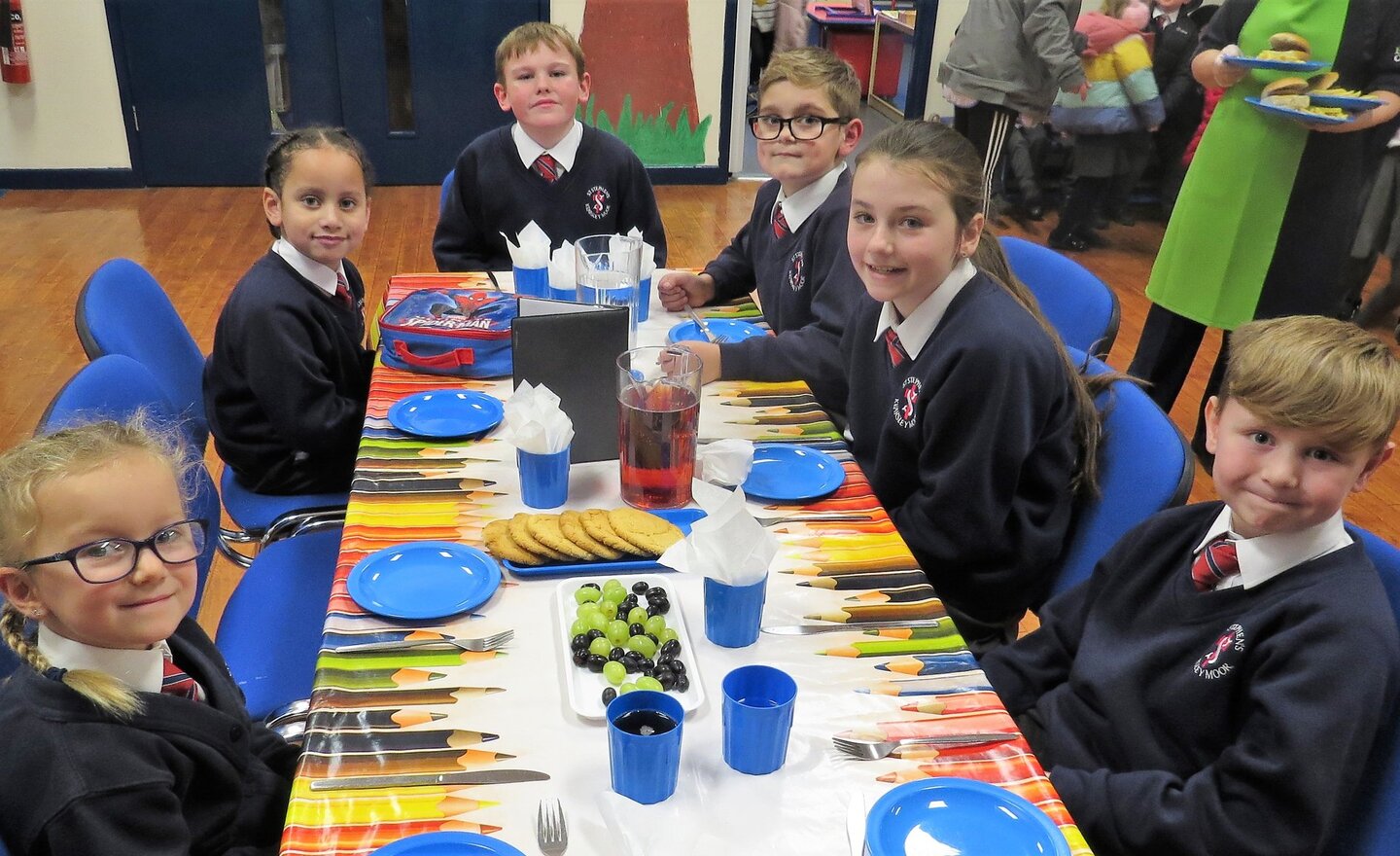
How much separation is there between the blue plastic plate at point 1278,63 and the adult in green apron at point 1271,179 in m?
0.05

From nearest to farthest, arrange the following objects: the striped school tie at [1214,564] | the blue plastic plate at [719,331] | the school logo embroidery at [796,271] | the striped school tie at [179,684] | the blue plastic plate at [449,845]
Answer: the blue plastic plate at [449,845], the striped school tie at [179,684], the striped school tie at [1214,564], the blue plastic plate at [719,331], the school logo embroidery at [796,271]

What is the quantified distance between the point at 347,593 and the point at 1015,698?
969 mm

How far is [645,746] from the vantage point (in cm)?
107

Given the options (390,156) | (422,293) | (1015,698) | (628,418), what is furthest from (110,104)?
(1015,698)

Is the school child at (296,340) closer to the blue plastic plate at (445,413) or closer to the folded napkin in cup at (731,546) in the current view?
the blue plastic plate at (445,413)

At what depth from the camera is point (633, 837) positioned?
3.49ft

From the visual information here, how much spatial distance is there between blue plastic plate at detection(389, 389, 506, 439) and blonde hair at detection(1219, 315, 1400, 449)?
121 centimetres

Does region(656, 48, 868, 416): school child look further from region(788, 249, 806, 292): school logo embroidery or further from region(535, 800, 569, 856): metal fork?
region(535, 800, 569, 856): metal fork

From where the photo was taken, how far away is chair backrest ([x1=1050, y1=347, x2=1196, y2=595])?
161 centimetres

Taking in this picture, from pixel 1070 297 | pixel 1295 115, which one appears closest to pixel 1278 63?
pixel 1295 115

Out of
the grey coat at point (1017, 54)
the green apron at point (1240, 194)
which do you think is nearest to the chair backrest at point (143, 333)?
the green apron at point (1240, 194)

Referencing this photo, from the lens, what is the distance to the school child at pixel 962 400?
1726 millimetres

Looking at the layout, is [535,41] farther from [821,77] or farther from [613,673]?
[613,673]

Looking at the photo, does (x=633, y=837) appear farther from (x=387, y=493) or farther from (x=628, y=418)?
(x=387, y=493)
